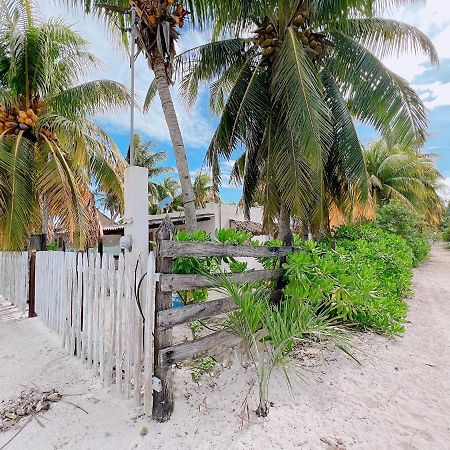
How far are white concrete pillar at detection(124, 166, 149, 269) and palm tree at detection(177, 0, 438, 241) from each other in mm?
3582

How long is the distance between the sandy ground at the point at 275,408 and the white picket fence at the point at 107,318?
0.18 meters

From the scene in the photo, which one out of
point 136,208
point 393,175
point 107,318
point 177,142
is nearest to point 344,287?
point 136,208

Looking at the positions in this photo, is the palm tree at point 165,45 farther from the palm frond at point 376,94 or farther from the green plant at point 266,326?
Answer: the palm frond at point 376,94

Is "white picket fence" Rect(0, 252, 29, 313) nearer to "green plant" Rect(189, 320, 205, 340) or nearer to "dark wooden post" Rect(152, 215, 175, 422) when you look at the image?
"green plant" Rect(189, 320, 205, 340)

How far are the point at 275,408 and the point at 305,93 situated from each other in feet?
17.2

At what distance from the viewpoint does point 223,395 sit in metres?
2.84

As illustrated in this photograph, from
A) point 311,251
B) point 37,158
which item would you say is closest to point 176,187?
point 37,158

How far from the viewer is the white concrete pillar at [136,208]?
338 cm

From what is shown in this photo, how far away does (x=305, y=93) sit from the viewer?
18.8 feet

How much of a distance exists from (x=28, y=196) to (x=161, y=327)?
6.74 m

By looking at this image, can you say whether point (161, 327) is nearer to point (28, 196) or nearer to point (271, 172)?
point (271, 172)

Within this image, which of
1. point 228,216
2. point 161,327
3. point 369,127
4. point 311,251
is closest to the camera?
A: point 161,327

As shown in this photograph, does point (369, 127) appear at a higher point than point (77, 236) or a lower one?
higher

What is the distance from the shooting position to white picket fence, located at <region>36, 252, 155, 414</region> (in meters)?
2.58
